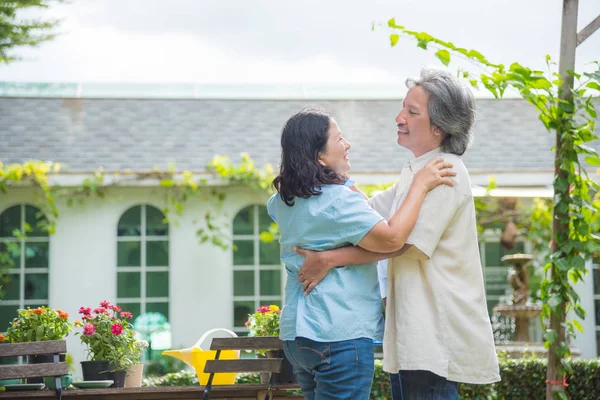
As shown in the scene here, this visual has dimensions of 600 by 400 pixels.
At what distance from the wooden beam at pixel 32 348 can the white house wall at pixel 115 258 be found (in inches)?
228

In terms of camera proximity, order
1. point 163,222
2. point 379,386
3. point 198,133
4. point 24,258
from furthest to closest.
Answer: point 198,133 < point 24,258 < point 163,222 < point 379,386

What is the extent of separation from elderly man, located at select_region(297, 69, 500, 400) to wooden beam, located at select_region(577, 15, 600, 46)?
7.07ft

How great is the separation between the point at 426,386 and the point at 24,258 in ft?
27.6

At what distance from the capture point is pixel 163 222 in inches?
392

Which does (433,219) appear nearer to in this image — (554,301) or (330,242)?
(330,242)

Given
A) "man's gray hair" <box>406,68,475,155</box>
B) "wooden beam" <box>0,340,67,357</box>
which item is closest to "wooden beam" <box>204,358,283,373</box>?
"wooden beam" <box>0,340,67,357</box>

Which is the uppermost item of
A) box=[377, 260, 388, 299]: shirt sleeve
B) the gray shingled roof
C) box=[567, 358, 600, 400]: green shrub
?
the gray shingled roof

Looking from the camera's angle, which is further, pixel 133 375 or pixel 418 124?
pixel 133 375

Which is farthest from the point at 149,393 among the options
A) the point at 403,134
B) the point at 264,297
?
the point at 264,297

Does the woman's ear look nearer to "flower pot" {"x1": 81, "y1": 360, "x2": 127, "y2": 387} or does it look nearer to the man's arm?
the man's arm

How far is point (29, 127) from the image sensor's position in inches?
446

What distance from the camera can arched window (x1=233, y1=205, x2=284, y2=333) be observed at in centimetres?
1026

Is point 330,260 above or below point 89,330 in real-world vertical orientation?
above

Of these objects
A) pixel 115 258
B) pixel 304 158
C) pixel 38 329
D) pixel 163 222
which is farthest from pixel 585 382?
pixel 115 258
